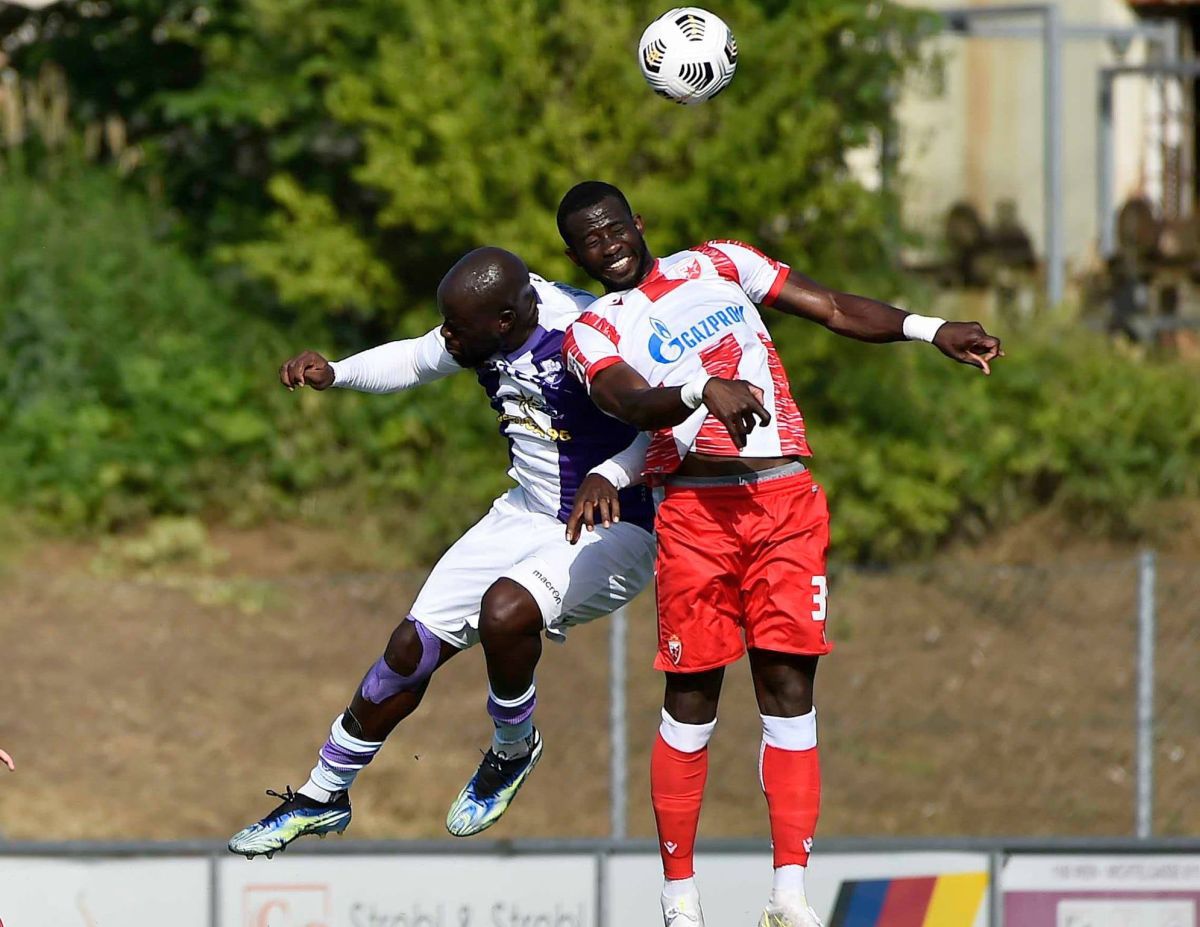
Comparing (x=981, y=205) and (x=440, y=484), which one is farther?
(x=981, y=205)

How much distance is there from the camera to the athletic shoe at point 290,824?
6422 millimetres

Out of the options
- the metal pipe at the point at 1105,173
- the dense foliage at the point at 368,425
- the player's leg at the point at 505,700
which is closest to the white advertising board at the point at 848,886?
the player's leg at the point at 505,700

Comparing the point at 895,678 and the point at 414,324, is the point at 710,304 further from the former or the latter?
the point at 414,324

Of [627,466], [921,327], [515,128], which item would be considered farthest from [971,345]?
[515,128]

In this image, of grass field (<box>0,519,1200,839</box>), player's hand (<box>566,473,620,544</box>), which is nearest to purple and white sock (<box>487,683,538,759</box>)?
player's hand (<box>566,473,620,544</box>)

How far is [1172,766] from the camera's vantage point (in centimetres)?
1122

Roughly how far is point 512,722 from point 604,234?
5.29ft

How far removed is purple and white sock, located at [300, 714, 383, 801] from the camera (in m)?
6.45

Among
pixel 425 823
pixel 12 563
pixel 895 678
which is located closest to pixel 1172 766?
pixel 895 678

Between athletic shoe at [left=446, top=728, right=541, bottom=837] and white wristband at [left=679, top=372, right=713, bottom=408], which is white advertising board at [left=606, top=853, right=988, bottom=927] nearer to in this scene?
athletic shoe at [left=446, top=728, right=541, bottom=837]

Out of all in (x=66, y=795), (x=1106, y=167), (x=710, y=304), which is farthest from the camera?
(x=1106, y=167)

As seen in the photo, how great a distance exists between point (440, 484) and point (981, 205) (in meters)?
5.77

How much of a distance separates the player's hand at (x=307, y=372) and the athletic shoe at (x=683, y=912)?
191 cm

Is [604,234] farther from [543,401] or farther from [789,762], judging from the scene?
[789,762]
